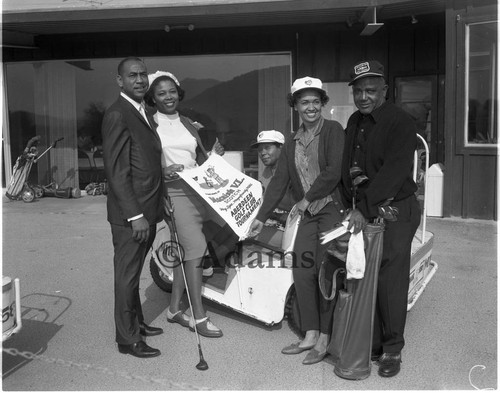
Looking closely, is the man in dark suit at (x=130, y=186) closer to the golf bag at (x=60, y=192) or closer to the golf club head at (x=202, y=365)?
the golf club head at (x=202, y=365)

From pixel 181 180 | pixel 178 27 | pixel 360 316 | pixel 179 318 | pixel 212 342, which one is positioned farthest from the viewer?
pixel 178 27

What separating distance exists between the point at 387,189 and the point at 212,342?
1718 mm

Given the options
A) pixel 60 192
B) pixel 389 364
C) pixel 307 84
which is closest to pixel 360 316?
pixel 389 364

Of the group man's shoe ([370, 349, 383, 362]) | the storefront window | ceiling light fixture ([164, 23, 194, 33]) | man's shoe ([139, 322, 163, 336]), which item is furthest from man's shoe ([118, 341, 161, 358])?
the storefront window

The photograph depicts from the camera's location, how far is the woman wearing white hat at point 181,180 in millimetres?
4117

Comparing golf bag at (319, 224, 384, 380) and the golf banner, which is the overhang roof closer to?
the golf banner

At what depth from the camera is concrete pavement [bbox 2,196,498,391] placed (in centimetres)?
340

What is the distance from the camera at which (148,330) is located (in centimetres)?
420

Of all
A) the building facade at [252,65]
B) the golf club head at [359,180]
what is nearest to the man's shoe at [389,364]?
the golf club head at [359,180]

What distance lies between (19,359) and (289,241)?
6.64 ft

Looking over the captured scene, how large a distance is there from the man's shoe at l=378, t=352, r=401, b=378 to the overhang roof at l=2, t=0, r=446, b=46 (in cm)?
612

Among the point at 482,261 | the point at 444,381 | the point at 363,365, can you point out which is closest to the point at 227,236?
the point at 363,365

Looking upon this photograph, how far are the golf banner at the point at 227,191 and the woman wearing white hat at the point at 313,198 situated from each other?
507 mm

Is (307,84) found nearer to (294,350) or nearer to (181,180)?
(181,180)
